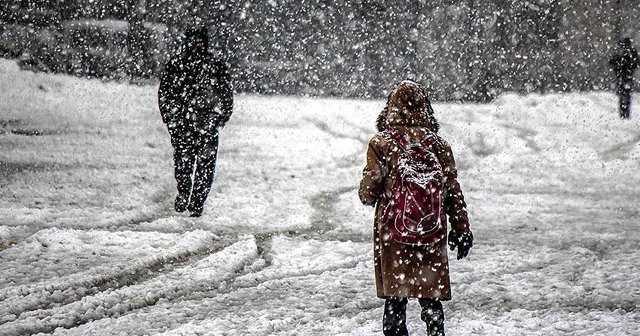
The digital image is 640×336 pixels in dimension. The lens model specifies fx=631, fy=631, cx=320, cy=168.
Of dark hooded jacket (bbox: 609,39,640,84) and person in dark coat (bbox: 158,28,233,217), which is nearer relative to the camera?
person in dark coat (bbox: 158,28,233,217)

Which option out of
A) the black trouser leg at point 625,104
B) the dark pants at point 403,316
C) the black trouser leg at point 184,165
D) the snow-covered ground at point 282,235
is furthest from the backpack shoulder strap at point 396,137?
the black trouser leg at point 625,104

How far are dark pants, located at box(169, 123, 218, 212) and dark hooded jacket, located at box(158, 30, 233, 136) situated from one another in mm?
99

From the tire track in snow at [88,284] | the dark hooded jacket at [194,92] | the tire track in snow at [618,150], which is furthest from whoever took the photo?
the tire track in snow at [618,150]

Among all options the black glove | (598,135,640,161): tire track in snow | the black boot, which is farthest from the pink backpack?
(598,135,640,161): tire track in snow

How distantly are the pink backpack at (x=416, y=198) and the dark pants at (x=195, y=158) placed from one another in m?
4.29

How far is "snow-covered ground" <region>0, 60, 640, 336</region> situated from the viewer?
435 centimetres

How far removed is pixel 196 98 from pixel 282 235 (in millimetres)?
1838

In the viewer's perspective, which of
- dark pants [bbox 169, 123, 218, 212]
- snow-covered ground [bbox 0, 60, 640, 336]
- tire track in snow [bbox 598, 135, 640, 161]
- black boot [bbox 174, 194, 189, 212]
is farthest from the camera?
tire track in snow [bbox 598, 135, 640, 161]

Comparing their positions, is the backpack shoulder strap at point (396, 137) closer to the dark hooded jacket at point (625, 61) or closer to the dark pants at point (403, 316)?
the dark pants at point (403, 316)

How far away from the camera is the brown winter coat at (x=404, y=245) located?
334 centimetres

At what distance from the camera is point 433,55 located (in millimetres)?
20234

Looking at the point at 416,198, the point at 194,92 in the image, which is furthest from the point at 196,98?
the point at 416,198

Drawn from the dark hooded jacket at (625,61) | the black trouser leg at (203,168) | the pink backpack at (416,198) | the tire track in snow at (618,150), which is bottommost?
the tire track in snow at (618,150)

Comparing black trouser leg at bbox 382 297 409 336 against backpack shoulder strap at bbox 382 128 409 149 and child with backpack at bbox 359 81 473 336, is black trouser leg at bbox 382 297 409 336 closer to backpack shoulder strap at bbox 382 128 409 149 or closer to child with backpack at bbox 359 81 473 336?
child with backpack at bbox 359 81 473 336
